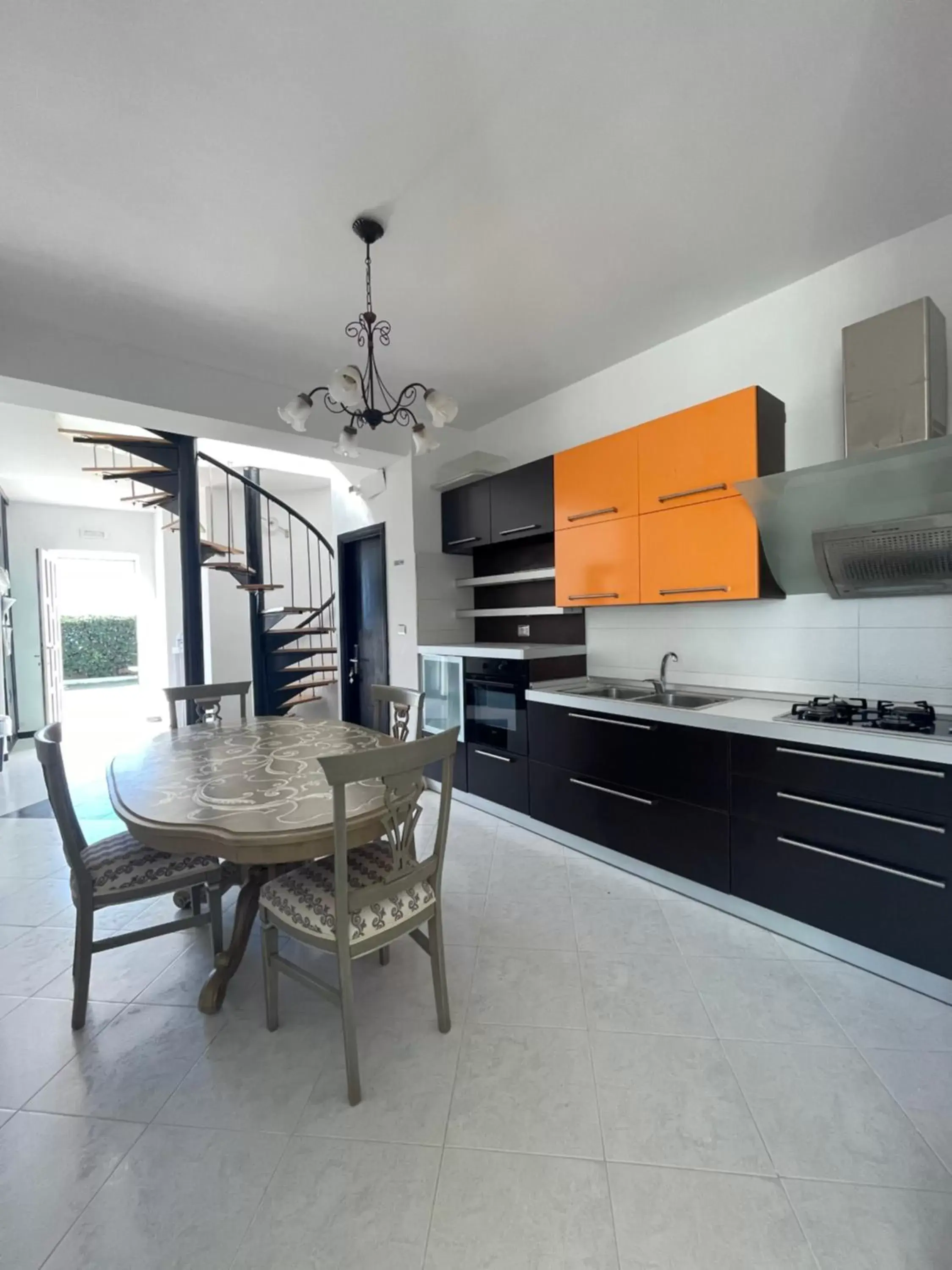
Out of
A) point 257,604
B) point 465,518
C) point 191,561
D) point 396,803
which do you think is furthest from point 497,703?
point 257,604

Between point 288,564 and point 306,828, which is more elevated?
point 288,564

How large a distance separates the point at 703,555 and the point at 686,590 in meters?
0.18

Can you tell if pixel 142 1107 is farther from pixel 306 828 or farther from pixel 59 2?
pixel 59 2

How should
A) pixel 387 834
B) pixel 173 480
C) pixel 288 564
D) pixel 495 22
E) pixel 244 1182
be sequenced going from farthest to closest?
pixel 288 564 → pixel 173 480 → pixel 387 834 → pixel 495 22 → pixel 244 1182

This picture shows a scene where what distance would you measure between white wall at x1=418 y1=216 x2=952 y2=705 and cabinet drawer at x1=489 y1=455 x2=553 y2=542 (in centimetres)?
47

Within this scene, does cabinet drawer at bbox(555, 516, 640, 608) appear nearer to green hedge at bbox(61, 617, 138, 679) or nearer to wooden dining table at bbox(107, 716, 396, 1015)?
wooden dining table at bbox(107, 716, 396, 1015)

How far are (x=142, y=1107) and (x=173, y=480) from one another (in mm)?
4058

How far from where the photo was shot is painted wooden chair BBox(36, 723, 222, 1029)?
1564 mm

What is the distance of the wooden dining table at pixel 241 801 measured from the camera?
1309 millimetres

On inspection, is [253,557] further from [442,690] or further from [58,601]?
[58,601]

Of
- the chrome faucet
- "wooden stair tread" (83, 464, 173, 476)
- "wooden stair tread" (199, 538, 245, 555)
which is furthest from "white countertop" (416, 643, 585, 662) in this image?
"wooden stair tread" (83, 464, 173, 476)

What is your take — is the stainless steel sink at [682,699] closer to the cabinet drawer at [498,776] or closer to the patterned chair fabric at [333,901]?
the cabinet drawer at [498,776]

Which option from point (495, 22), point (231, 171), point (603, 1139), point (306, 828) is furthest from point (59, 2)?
point (603, 1139)

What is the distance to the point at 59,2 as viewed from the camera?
1.22m
